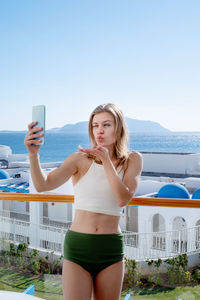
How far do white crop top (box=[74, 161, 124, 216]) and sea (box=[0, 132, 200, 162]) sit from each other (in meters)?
64.3

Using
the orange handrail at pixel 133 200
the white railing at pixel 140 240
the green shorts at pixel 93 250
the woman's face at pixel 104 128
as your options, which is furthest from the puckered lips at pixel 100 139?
the white railing at pixel 140 240

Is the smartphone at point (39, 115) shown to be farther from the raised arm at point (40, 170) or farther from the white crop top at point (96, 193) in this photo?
the white crop top at point (96, 193)

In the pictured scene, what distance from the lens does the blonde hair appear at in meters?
1.76

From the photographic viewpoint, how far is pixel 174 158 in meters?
35.0

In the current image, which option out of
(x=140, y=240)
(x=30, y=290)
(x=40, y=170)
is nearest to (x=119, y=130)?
(x=40, y=170)

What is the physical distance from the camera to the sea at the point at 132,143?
235ft

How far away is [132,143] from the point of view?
81062mm

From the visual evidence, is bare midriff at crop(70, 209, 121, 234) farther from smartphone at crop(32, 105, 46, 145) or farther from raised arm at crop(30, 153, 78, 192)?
smartphone at crop(32, 105, 46, 145)

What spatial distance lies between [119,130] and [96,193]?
1.19ft

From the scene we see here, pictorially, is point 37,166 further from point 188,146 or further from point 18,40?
point 188,146

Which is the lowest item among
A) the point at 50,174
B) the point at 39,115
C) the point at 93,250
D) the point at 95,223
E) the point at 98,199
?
the point at 93,250

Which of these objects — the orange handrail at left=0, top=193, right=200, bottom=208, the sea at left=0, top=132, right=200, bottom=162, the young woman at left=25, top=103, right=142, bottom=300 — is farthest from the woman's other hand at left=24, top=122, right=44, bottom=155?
the sea at left=0, top=132, right=200, bottom=162

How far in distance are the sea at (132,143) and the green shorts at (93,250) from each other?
6439 cm

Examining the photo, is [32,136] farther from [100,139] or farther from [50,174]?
[100,139]
